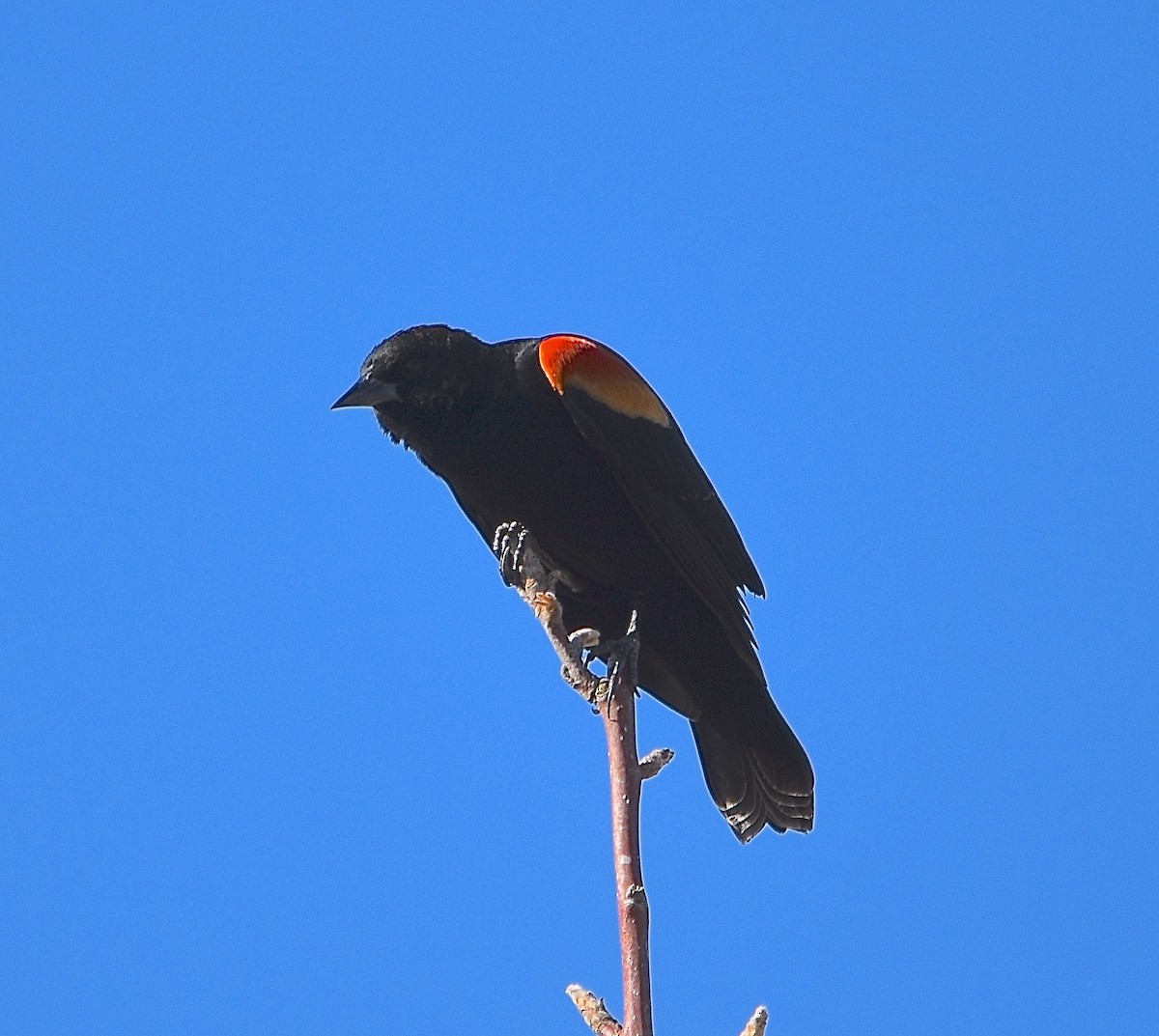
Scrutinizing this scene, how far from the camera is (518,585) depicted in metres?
4.20

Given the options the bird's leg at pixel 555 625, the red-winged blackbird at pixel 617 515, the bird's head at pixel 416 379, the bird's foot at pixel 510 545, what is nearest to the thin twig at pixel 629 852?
the bird's leg at pixel 555 625

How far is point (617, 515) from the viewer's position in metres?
4.69

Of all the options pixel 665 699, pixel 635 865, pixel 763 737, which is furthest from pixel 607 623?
pixel 635 865

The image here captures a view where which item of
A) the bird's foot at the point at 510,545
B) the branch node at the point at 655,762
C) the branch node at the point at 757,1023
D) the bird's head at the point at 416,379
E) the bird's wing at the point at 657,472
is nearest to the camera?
the branch node at the point at 757,1023

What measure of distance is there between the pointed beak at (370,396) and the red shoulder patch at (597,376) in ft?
1.65

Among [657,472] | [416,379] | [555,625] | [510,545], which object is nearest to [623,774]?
[555,625]

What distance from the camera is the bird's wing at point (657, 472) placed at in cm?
466

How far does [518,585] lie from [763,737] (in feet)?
3.41

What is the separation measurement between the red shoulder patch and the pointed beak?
503 millimetres

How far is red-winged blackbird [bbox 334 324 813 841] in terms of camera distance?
15.3ft

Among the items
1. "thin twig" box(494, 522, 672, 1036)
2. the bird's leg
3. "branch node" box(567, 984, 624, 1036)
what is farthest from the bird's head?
"branch node" box(567, 984, 624, 1036)

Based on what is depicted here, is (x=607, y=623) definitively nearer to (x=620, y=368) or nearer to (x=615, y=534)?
(x=615, y=534)

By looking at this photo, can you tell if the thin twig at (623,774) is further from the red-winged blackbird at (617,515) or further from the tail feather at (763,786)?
the tail feather at (763,786)

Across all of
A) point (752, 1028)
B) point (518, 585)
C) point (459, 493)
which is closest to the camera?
point (752, 1028)
